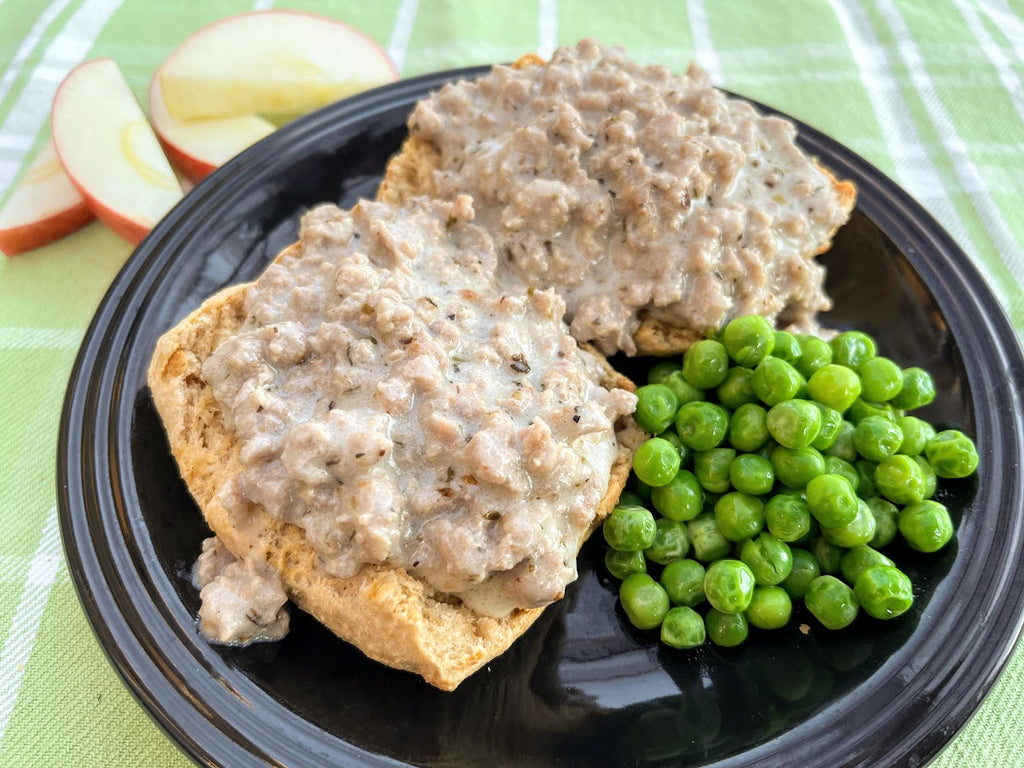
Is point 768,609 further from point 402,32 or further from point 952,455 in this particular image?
point 402,32

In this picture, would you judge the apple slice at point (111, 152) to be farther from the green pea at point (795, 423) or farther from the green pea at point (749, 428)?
the green pea at point (795, 423)

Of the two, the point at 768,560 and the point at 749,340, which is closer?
the point at 768,560

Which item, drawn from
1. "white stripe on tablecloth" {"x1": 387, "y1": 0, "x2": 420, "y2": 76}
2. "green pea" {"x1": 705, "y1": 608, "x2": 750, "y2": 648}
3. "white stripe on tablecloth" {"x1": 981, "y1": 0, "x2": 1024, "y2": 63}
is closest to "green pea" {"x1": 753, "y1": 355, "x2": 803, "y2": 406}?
"green pea" {"x1": 705, "y1": 608, "x2": 750, "y2": 648}

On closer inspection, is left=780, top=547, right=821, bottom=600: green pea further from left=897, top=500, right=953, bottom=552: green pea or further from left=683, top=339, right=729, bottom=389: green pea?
left=683, top=339, right=729, bottom=389: green pea

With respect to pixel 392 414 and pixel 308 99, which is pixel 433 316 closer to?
pixel 392 414

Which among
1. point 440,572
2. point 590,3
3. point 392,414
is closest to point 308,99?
point 590,3

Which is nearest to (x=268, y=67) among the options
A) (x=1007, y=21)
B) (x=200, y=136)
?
(x=200, y=136)

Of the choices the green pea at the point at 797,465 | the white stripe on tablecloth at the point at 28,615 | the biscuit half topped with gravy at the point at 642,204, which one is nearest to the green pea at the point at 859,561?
the green pea at the point at 797,465
